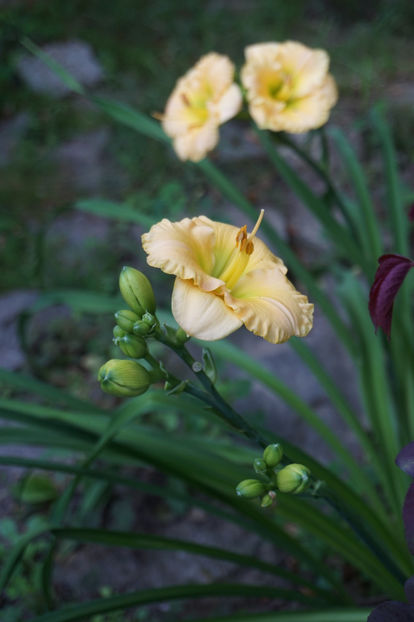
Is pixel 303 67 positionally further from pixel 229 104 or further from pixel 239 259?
pixel 239 259

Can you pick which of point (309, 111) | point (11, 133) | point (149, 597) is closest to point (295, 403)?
point (149, 597)

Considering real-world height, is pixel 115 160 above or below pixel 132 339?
above

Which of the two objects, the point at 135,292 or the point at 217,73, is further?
the point at 217,73

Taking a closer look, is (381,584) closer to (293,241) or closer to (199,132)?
(199,132)

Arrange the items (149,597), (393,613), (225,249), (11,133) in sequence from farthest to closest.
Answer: (11,133) < (149,597) < (225,249) < (393,613)

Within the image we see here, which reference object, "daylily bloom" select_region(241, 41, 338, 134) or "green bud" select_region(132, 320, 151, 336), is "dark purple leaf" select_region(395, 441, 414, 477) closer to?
"green bud" select_region(132, 320, 151, 336)

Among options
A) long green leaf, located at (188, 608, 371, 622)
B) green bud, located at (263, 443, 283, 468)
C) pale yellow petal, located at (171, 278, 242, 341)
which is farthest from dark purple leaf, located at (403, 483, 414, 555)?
long green leaf, located at (188, 608, 371, 622)
